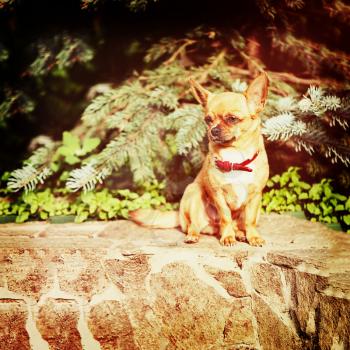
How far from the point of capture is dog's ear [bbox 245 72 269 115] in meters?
2.04

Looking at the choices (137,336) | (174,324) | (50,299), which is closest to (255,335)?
(174,324)

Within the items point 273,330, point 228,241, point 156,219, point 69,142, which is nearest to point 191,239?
point 228,241

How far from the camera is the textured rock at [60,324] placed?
2.41 m

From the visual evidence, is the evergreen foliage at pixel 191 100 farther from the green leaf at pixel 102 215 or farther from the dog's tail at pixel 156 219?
the dog's tail at pixel 156 219

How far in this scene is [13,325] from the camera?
8.09ft

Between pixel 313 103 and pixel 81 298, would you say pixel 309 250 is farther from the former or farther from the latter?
pixel 81 298

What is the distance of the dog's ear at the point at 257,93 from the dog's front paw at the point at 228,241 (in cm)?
74

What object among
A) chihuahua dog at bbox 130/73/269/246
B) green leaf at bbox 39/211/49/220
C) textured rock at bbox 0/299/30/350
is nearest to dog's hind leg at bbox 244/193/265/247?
chihuahua dog at bbox 130/73/269/246

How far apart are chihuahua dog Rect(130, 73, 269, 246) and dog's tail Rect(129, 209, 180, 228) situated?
26cm

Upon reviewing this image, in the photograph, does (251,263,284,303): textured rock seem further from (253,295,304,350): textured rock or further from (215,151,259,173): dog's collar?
(215,151,259,173): dog's collar

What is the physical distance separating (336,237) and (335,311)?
2.09ft

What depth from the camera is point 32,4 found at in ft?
11.5

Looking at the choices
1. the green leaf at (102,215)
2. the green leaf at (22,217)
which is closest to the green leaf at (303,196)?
the green leaf at (102,215)

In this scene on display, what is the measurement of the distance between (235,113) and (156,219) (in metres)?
1.00
